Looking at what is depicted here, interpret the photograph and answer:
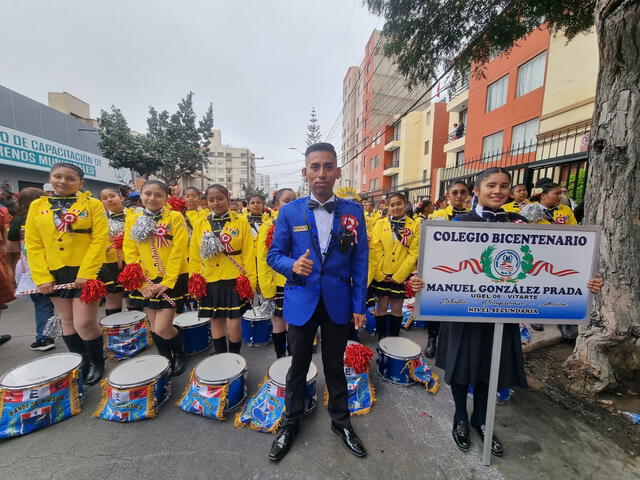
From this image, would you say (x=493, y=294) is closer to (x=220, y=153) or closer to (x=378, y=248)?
(x=378, y=248)

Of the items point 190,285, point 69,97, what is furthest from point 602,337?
point 69,97

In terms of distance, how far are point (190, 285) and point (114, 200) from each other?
2.41 meters

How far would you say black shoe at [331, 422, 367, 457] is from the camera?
2176 millimetres

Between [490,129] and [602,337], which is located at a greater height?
[490,129]

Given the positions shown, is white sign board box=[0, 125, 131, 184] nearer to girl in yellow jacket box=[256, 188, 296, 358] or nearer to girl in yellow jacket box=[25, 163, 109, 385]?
girl in yellow jacket box=[25, 163, 109, 385]

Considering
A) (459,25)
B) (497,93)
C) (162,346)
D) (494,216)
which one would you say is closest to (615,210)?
(494,216)

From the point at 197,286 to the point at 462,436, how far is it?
272 centimetres

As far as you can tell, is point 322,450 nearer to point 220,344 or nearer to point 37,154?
point 220,344

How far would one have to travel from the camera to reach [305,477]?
78.8 inches

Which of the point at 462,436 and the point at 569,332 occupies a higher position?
the point at 569,332

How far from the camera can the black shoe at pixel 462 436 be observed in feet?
7.30

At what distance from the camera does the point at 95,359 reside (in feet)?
10.2

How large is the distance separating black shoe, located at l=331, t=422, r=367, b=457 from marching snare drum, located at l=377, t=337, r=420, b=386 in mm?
869

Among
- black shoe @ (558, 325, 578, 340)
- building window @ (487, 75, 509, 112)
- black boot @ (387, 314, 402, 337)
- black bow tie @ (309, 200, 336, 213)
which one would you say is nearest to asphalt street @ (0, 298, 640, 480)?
black boot @ (387, 314, 402, 337)
